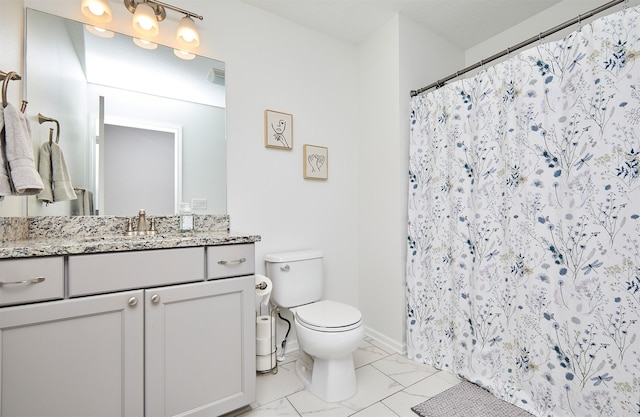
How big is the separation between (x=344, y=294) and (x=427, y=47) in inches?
80.0

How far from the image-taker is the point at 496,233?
1.64 metres

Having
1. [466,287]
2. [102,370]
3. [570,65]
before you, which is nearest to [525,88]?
[570,65]

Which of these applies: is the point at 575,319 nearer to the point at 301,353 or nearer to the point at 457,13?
the point at 301,353

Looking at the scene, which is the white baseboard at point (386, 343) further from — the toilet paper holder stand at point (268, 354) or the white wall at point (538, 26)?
the white wall at point (538, 26)

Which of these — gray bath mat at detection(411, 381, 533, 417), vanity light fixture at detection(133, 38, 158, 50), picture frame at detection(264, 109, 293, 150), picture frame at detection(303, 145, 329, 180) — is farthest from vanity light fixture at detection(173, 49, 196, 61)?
gray bath mat at detection(411, 381, 533, 417)

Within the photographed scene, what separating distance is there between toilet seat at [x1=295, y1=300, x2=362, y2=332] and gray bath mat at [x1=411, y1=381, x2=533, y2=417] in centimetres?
52

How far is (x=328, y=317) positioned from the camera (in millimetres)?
1632

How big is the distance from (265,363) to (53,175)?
1.52 metres

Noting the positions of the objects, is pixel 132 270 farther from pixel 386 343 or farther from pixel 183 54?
pixel 386 343

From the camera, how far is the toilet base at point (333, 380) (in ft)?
5.21

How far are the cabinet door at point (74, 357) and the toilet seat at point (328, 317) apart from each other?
30.7 inches

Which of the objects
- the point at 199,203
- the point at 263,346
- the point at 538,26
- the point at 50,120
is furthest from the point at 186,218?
the point at 538,26

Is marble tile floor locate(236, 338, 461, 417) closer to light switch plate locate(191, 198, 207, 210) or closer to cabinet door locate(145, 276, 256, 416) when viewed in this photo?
cabinet door locate(145, 276, 256, 416)

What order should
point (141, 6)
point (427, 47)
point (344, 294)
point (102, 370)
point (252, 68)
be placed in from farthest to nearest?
point (344, 294), point (427, 47), point (252, 68), point (141, 6), point (102, 370)
